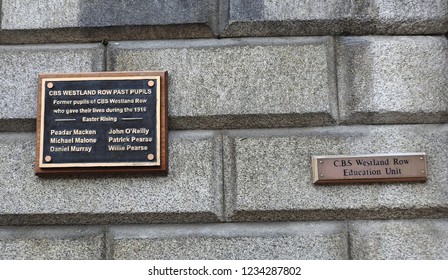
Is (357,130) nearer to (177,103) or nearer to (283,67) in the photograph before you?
(283,67)

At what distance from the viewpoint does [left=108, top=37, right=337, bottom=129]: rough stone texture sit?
3.92 meters

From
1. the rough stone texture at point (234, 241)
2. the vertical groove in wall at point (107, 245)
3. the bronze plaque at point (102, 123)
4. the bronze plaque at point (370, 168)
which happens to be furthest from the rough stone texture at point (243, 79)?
the vertical groove in wall at point (107, 245)

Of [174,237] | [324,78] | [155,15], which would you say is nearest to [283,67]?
[324,78]

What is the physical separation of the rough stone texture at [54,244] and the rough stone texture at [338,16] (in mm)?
1500

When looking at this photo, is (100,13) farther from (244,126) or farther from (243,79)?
(244,126)

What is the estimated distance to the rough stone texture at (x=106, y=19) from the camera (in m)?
4.02

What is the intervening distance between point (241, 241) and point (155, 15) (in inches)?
57.8

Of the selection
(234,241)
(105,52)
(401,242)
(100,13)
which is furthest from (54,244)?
(401,242)

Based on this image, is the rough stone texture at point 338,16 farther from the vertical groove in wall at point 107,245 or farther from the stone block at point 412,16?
Result: the vertical groove in wall at point 107,245

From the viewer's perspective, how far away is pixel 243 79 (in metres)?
3.97

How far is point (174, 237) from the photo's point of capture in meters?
3.82

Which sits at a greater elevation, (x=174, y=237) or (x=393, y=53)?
(x=393, y=53)

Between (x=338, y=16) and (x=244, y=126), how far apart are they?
2.90 feet
